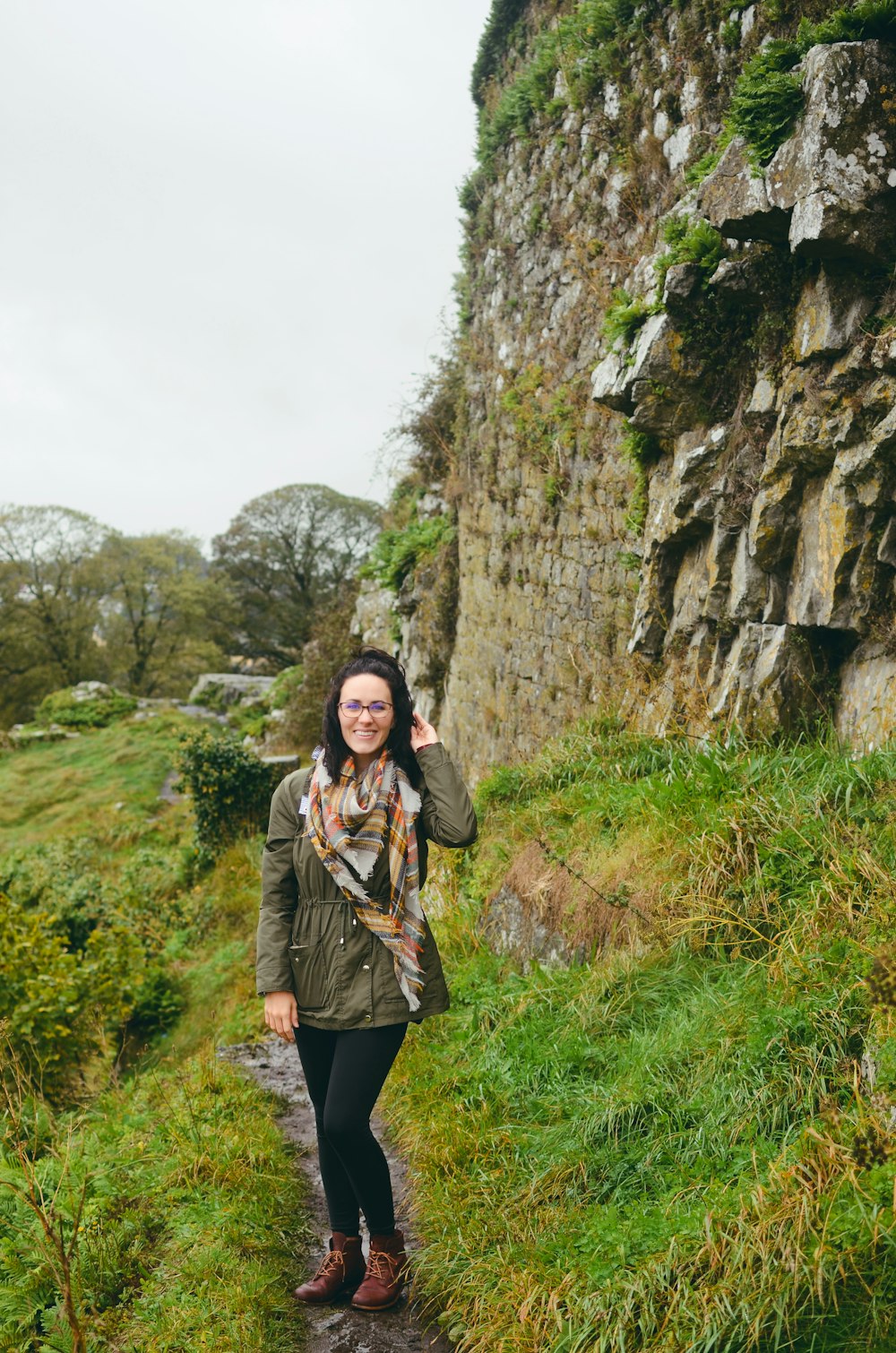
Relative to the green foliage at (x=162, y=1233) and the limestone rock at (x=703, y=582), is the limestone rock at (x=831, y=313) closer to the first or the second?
the limestone rock at (x=703, y=582)

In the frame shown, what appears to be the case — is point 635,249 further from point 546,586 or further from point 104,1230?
point 104,1230

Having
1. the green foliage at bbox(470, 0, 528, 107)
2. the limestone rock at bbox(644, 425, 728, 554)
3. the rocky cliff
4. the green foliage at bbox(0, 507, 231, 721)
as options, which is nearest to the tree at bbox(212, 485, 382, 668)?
the green foliage at bbox(0, 507, 231, 721)

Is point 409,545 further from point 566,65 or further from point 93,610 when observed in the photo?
point 93,610

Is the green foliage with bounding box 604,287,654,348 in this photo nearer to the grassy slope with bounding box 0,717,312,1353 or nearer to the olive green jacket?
the olive green jacket

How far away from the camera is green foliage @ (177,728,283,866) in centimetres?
1267

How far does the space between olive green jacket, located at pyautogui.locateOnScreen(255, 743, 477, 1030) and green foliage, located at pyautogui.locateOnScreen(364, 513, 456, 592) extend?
8989 millimetres

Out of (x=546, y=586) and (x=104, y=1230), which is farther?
(x=546, y=586)

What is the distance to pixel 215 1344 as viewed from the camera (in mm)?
2699

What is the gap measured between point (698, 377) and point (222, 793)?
9496mm

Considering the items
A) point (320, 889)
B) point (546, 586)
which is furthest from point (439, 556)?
point (320, 889)

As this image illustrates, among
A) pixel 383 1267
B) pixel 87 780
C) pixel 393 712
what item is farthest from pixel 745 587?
pixel 87 780

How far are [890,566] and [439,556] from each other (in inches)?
312

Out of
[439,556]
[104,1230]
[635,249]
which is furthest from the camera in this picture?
[439,556]

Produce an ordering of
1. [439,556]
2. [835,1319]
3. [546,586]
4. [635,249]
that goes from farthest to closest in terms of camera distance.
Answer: [439,556], [546,586], [635,249], [835,1319]
